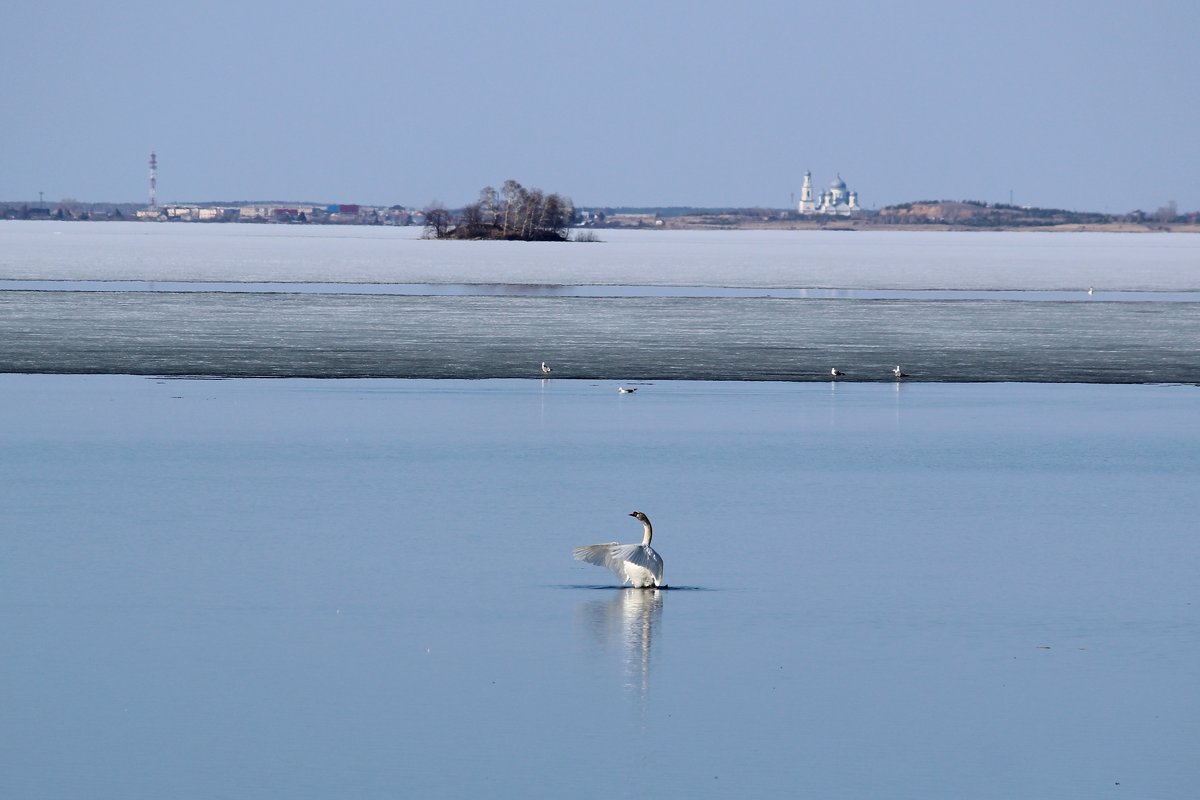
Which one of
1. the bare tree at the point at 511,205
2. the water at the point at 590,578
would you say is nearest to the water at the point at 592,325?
the water at the point at 590,578

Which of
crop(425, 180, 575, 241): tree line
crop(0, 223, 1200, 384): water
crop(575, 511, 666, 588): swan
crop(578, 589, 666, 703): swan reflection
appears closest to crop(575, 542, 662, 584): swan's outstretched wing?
crop(575, 511, 666, 588): swan

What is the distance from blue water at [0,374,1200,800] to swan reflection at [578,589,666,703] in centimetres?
3

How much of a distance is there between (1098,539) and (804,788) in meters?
6.74

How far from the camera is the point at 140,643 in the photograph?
9758 millimetres

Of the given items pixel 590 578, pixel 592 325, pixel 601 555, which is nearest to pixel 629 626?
pixel 601 555

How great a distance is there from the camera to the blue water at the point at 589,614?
306 inches

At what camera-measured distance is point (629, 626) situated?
10383 millimetres

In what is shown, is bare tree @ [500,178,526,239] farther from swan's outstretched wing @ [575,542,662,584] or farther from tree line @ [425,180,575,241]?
swan's outstretched wing @ [575,542,662,584]

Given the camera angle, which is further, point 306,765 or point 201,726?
point 201,726

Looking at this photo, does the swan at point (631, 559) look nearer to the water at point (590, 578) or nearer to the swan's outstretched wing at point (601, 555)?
the swan's outstretched wing at point (601, 555)

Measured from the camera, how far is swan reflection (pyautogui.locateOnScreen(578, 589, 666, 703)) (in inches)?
365

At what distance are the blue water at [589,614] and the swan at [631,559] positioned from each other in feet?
Answer: 0.56

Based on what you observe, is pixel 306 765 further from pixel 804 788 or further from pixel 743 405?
pixel 743 405

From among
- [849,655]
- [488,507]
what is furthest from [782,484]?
[849,655]
